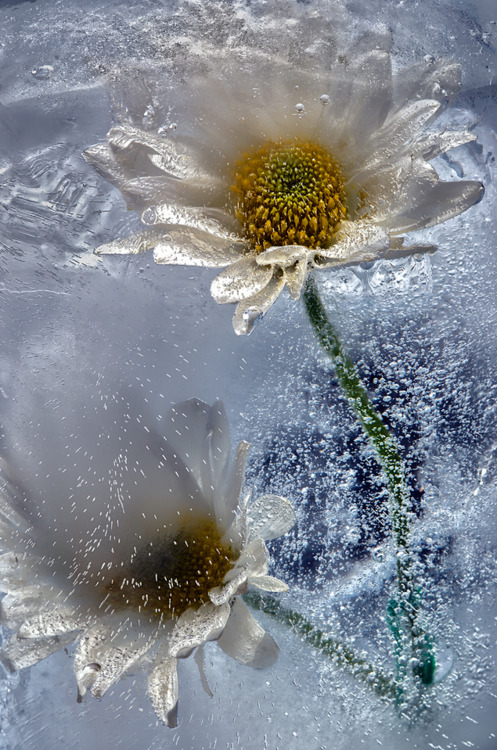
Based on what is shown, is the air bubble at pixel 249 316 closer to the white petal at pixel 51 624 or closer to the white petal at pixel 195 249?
the white petal at pixel 195 249

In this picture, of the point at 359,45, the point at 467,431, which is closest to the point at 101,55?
the point at 359,45

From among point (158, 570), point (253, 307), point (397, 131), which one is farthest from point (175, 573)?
point (397, 131)

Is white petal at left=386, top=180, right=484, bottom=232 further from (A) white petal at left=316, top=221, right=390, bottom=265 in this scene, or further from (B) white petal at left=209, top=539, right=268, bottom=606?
(B) white petal at left=209, top=539, right=268, bottom=606

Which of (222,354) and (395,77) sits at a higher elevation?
(395,77)

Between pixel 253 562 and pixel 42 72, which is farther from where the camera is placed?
pixel 42 72

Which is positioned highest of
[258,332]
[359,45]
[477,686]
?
[359,45]

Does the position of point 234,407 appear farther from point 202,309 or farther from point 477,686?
point 477,686

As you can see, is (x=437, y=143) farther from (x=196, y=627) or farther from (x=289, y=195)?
(x=196, y=627)
